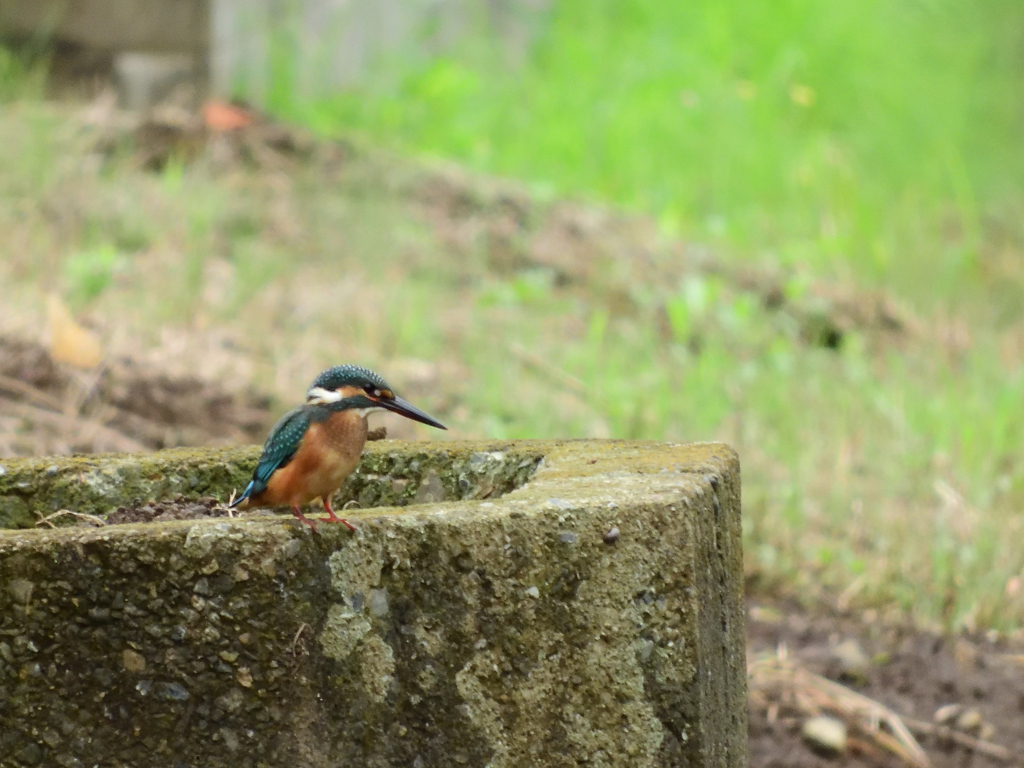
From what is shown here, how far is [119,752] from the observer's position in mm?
1721

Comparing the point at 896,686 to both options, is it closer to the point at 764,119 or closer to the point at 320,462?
the point at 320,462

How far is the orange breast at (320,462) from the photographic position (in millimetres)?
1940

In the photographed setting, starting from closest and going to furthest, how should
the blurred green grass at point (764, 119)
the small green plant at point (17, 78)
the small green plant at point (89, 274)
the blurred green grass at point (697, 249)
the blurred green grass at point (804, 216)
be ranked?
1. the blurred green grass at point (804, 216)
2. the blurred green grass at point (697, 249)
3. the small green plant at point (89, 274)
4. the small green plant at point (17, 78)
5. the blurred green grass at point (764, 119)

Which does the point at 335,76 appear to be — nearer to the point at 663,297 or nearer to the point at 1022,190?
the point at 663,297

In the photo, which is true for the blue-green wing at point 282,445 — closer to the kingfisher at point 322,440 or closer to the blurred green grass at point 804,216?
the kingfisher at point 322,440

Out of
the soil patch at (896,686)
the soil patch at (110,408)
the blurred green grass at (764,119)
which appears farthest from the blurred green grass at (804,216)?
the soil patch at (110,408)

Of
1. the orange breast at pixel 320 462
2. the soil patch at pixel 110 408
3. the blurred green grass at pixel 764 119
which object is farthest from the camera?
the blurred green grass at pixel 764 119

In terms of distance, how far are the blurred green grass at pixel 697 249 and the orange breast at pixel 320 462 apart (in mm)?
2468

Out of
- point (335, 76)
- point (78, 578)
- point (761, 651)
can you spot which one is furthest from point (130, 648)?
point (335, 76)

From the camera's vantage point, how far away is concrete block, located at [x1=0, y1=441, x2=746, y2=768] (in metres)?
1.70

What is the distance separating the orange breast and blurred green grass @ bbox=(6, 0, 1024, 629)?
97.2 inches

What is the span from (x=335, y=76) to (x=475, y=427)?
14.5 feet

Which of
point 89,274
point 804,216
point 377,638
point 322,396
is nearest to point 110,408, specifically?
point 89,274

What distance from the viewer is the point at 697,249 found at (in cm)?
787
